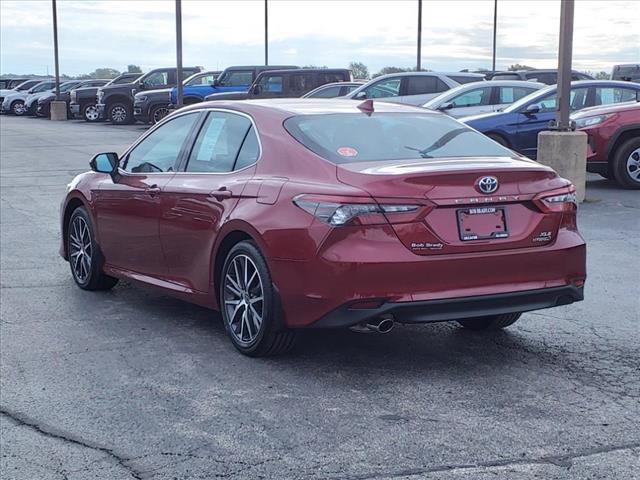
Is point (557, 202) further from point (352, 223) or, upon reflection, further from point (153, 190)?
point (153, 190)

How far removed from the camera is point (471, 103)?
1930cm

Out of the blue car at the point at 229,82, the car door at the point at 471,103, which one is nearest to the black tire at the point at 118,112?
the blue car at the point at 229,82

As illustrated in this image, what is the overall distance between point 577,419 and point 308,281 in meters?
1.55

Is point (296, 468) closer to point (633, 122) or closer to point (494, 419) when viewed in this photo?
point (494, 419)

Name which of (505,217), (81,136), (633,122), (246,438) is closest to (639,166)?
(633,122)

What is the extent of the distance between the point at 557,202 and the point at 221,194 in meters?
2.00

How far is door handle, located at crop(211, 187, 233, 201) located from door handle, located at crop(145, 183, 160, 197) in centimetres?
86

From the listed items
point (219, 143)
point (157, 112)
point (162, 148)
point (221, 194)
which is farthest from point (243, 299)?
point (157, 112)

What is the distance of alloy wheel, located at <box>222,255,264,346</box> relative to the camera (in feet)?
19.3

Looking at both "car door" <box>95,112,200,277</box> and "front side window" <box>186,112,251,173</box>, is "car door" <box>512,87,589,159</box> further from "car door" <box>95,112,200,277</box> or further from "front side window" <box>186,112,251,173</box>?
"front side window" <box>186,112,251,173</box>

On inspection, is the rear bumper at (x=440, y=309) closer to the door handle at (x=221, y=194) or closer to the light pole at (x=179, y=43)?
the door handle at (x=221, y=194)

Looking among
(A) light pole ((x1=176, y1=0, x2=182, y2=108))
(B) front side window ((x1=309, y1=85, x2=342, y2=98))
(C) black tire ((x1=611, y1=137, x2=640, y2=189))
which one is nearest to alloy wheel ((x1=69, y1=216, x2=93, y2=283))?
(C) black tire ((x1=611, y1=137, x2=640, y2=189))

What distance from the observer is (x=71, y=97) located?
42906 mm

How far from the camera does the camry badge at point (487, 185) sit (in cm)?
547
